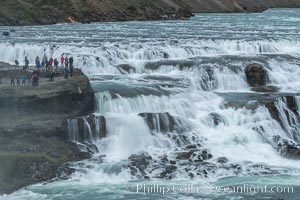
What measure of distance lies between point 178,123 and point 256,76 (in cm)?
1401

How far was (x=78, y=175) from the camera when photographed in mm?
28484

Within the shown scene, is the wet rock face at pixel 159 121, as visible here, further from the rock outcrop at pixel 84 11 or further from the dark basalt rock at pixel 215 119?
the rock outcrop at pixel 84 11

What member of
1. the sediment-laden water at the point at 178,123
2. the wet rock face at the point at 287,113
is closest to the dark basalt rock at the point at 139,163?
the sediment-laden water at the point at 178,123

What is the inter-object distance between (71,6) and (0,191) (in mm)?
89820

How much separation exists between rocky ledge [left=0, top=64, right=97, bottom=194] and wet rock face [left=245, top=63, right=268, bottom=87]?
16.5 meters

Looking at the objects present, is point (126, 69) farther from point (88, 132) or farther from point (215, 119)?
point (88, 132)

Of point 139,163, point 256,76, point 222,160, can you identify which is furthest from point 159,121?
point 256,76

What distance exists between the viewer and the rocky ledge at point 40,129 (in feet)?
92.1

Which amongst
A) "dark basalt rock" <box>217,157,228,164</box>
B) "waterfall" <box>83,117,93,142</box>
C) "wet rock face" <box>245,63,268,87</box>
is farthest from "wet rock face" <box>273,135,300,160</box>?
"wet rock face" <box>245,63,268,87</box>

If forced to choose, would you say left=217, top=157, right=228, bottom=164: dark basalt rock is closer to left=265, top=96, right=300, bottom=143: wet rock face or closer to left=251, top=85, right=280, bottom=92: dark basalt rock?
left=265, top=96, right=300, bottom=143: wet rock face

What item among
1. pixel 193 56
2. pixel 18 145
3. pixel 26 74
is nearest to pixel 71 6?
pixel 193 56

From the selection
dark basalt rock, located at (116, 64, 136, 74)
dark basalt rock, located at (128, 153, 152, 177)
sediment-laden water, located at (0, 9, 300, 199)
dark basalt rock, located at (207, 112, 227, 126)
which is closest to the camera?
sediment-laden water, located at (0, 9, 300, 199)

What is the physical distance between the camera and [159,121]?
34719mm

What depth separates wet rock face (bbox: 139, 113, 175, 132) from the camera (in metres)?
34.4
